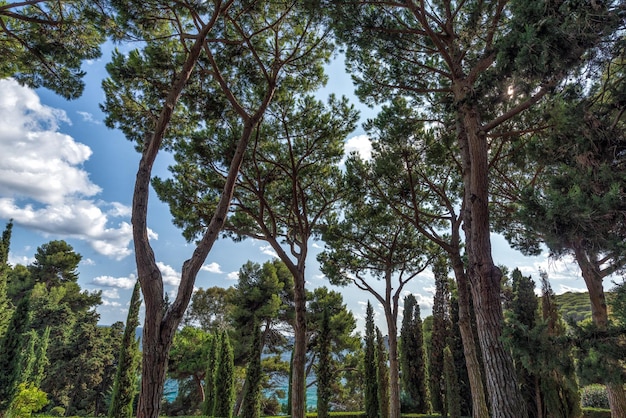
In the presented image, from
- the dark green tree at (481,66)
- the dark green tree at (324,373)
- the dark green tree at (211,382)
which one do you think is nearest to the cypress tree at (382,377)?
the dark green tree at (324,373)

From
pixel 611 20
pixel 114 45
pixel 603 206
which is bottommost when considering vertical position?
pixel 603 206

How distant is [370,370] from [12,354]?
11.5 meters

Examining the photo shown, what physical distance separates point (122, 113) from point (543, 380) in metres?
11.2

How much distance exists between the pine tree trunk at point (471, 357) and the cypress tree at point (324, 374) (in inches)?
253

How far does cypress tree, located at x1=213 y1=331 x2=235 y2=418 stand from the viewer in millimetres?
10734

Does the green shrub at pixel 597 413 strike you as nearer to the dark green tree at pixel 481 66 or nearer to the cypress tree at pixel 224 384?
the dark green tree at pixel 481 66

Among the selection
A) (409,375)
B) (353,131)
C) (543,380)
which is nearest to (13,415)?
(353,131)

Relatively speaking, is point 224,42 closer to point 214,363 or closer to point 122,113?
point 122,113

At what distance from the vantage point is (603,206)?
2.66 meters

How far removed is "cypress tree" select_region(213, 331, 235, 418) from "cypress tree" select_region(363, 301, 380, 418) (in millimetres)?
4784

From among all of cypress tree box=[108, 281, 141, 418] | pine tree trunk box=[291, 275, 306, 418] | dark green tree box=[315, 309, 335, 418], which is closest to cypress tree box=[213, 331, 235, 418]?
cypress tree box=[108, 281, 141, 418]

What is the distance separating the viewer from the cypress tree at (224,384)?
35.2 feet

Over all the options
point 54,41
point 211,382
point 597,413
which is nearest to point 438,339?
point 597,413

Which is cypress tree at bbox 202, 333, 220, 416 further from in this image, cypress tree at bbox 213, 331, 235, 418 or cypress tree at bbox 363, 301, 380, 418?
cypress tree at bbox 363, 301, 380, 418
